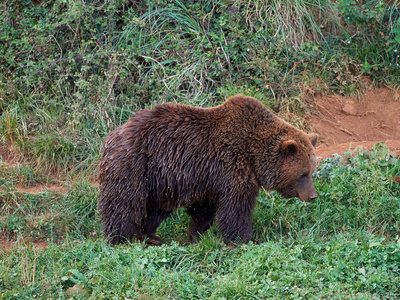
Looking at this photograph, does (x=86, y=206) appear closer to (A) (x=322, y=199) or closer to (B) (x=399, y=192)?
(A) (x=322, y=199)

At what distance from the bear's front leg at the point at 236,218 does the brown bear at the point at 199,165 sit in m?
0.01

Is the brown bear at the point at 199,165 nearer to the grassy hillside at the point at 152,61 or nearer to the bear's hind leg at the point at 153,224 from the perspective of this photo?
the bear's hind leg at the point at 153,224

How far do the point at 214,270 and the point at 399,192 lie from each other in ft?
9.10

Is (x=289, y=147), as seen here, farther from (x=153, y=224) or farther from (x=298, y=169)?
(x=153, y=224)

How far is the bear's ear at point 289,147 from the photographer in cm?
578

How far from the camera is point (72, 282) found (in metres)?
4.98

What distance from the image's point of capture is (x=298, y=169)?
5.96 metres

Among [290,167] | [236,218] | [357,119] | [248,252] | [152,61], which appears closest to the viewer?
[248,252]

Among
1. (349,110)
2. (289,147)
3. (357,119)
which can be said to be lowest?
(357,119)

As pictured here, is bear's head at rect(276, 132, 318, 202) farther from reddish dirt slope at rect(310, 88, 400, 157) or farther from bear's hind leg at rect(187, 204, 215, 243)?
reddish dirt slope at rect(310, 88, 400, 157)

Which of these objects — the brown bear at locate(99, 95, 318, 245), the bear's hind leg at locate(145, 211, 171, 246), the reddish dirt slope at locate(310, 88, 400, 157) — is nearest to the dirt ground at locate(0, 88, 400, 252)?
the reddish dirt slope at locate(310, 88, 400, 157)

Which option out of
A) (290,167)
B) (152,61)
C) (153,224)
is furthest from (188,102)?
(290,167)

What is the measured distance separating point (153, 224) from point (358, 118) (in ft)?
15.6

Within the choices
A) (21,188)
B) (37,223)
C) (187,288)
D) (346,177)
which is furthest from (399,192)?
(21,188)
